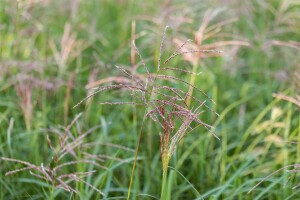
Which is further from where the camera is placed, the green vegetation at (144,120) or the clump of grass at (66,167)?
the green vegetation at (144,120)

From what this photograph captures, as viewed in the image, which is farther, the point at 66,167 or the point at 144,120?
the point at 66,167

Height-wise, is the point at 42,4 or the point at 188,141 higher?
the point at 42,4

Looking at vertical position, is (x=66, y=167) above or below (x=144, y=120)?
below

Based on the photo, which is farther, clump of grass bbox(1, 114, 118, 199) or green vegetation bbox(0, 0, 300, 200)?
green vegetation bbox(0, 0, 300, 200)

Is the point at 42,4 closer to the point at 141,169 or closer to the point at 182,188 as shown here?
the point at 141,169

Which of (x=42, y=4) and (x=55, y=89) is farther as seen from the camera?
(x=42, y=4)

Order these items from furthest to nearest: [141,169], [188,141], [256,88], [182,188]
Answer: [256,88], [188,141], [141,169], [182,188]

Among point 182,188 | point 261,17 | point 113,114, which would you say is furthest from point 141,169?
point 261,17

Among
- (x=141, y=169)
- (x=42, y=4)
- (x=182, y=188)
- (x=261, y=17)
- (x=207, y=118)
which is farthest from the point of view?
(x=261, y=17)
